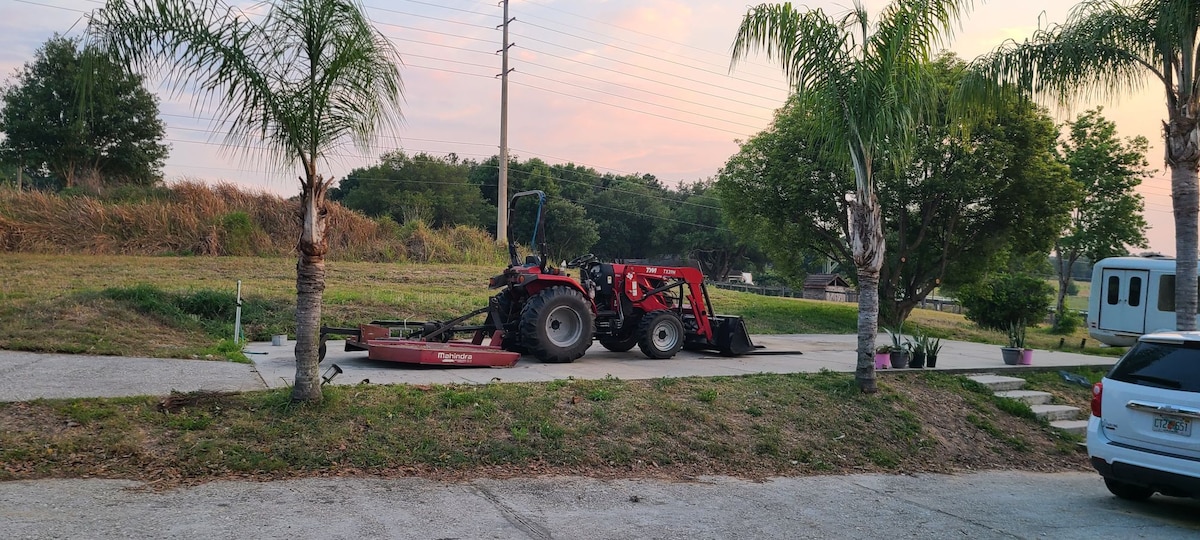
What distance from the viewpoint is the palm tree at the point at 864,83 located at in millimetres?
10203

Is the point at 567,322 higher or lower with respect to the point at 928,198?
lower

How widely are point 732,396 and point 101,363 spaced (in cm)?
761

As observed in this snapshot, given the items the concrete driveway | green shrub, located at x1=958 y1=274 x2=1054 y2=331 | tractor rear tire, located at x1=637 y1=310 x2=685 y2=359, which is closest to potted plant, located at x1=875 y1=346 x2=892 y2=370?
the concrete driveway

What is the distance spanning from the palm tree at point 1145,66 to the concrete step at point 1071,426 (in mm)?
2015

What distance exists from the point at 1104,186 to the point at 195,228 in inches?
1267

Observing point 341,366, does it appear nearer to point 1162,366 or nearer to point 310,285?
point 310,285

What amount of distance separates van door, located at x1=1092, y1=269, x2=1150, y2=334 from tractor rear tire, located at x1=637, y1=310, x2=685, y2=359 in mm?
14083

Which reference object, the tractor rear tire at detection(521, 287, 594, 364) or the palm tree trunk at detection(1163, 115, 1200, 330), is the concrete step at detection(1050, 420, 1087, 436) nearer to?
the palm tree trunk at detection(1163, 115, 1200, 330)

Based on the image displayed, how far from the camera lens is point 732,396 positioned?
9984 millimetres

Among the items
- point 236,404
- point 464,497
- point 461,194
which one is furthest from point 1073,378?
point 461,194

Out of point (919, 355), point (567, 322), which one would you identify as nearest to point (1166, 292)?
point (919, 355)

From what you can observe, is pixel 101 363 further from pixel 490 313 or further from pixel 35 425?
pixel 490 313

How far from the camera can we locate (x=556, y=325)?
1223 centimetres

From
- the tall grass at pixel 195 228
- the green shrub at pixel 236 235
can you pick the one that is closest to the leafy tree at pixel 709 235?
the tall grass at pixel 195 228
